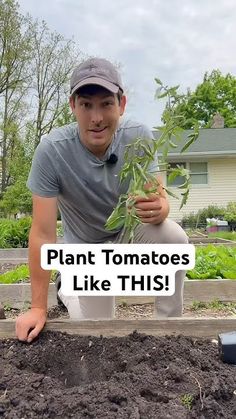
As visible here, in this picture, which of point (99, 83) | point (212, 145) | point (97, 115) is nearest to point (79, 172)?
point (97, 115)

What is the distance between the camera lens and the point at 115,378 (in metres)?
1.53

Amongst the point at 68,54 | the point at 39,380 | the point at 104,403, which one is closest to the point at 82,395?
the point at 104,403

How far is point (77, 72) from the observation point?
2145mm

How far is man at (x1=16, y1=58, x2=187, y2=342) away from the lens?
204 cm

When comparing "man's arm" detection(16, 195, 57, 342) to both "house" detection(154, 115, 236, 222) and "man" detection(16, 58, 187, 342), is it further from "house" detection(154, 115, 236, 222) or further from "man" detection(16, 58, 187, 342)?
"house" detection(154, 115, 236, 222)

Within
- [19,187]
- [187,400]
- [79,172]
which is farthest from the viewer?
[19,187]

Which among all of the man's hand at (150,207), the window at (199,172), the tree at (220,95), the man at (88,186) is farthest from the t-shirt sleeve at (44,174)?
the tree at (220,95)

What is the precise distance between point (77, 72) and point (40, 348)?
3.84 feet

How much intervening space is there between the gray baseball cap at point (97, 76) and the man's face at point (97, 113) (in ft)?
0.11

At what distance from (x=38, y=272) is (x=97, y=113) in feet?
2.36

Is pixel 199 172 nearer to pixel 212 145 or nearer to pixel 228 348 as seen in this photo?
pixel 212 145

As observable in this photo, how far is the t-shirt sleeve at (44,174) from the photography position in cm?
223

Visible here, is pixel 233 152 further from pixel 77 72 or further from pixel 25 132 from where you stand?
pixel 77 72

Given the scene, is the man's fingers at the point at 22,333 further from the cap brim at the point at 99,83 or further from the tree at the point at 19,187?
the tree at the point at 19,187
